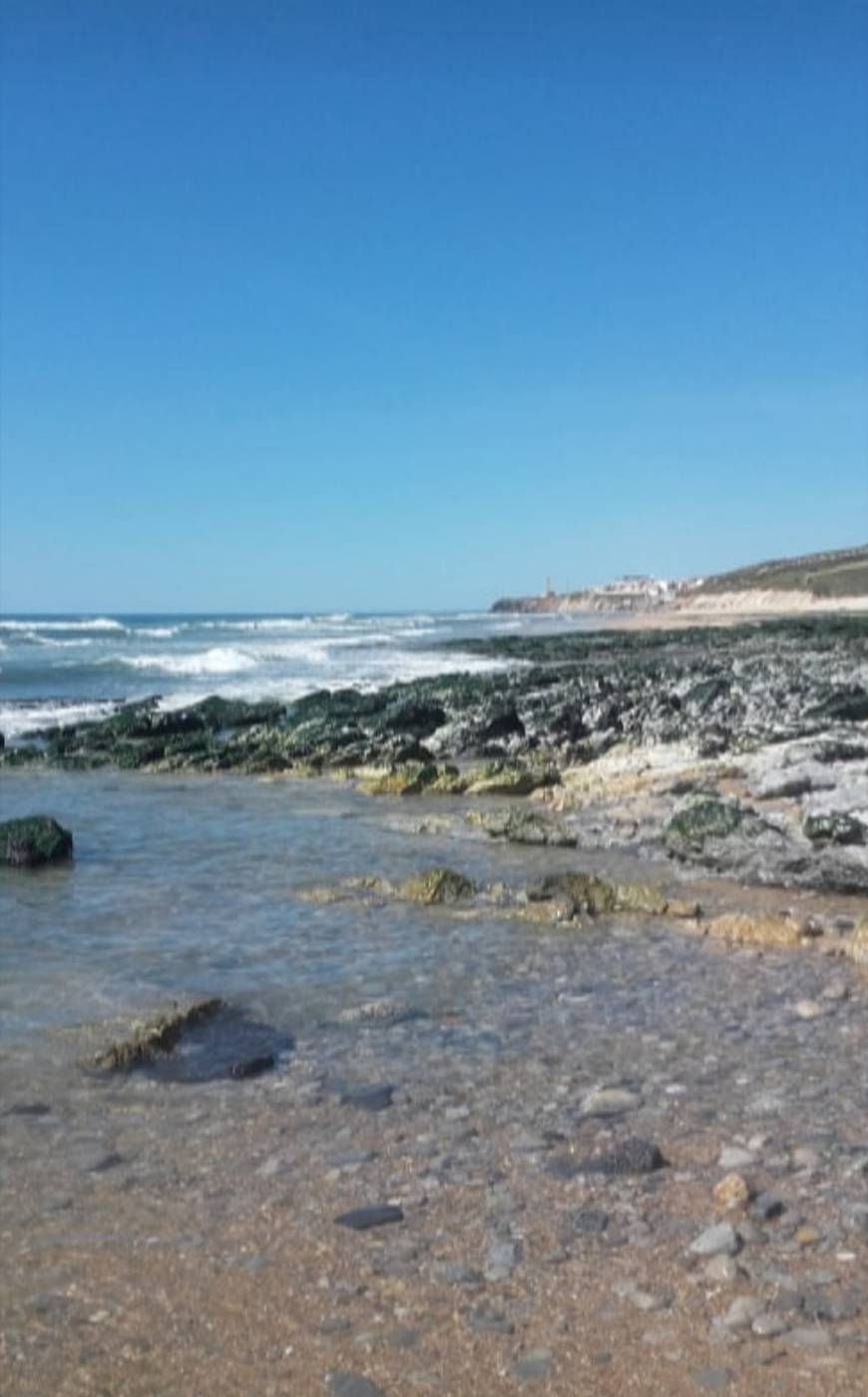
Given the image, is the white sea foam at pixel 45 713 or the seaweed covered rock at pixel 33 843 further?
the white sea foam at pixel 45 713

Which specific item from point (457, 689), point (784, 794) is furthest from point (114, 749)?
point (784, 794)

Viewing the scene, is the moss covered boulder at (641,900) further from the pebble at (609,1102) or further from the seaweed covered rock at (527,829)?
the pebble at (609,1102)

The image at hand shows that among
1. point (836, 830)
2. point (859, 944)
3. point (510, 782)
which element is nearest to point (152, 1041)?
point (859, 944)

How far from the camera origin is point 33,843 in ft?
34.4

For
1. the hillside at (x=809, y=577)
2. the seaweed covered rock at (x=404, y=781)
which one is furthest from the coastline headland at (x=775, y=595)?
the seaweed covered rock at (x=404, y=781)

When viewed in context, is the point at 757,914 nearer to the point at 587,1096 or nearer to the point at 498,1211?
the point at 587,1096

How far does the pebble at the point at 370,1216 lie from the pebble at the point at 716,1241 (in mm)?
971

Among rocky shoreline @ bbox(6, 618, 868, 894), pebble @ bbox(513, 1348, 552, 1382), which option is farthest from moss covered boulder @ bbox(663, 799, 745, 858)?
pebble @ bbox(513, 1348, 552, 1382)

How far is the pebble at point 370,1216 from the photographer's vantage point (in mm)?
4059

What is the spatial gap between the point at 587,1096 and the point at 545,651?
40427 mm

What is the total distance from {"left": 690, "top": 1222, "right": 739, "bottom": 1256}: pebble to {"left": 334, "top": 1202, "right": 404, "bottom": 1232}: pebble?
38.2 inches

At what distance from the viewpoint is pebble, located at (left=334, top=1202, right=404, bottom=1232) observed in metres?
4.06

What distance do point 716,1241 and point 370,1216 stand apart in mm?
1134

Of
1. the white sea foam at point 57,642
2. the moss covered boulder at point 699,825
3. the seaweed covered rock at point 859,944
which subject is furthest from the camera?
the white sea foam at point 57,642
